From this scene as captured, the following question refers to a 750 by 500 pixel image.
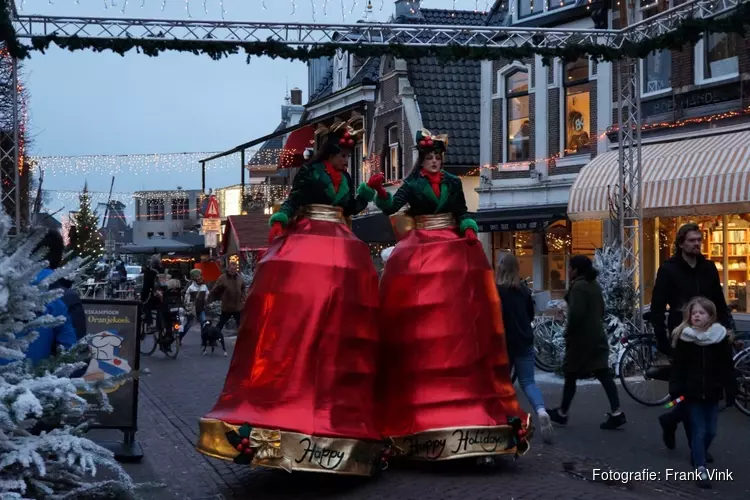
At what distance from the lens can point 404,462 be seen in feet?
25.0

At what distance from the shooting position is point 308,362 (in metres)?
6.78

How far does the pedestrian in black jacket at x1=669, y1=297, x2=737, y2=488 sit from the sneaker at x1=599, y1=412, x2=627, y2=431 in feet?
6.88

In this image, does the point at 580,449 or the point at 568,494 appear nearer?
the point at 568,494

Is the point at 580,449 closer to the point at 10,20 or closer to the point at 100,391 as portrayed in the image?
the point at 100,391

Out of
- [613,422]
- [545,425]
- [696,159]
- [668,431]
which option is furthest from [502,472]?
[696,159]

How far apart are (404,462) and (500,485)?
2.93 feet

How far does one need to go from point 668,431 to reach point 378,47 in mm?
6487

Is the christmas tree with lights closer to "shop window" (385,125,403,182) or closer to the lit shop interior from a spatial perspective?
"shop window" (385,125,403,182)

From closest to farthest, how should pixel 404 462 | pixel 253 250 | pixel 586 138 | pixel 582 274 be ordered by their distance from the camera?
pixel 404 462
pixel 582 274
pixel 586 138
pixel 253 250

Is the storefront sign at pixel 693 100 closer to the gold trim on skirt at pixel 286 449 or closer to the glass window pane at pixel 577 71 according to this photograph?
the glass window pane at pixel 577 71

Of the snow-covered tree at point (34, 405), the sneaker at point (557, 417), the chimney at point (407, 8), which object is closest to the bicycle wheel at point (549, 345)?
the sneaker at point (557, 417)

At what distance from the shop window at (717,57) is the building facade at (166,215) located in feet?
180

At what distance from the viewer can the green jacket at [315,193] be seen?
7.40 metres

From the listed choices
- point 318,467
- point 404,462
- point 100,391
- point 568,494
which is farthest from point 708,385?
point 100,391
